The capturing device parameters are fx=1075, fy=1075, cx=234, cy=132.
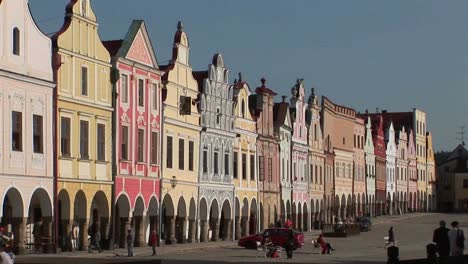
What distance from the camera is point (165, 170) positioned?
63.6 m

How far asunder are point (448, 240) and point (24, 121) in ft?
71.3

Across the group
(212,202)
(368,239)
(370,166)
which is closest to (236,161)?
(212,202)

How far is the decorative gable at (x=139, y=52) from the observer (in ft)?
193

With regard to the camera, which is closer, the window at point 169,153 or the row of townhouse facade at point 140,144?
the row of townhouse facade at point 140,144

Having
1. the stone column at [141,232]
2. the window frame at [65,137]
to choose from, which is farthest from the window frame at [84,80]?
the stone column at [141,232]

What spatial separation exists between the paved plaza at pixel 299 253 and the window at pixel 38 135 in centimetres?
506

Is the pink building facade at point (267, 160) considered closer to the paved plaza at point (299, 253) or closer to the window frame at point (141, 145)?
the paved plaza at point (299, 253)

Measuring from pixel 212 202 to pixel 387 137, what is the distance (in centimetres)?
6340

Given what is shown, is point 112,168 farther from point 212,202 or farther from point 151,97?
point 212,202

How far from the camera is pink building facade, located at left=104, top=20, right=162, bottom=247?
188ft

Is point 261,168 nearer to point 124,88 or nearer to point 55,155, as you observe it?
point 124,88

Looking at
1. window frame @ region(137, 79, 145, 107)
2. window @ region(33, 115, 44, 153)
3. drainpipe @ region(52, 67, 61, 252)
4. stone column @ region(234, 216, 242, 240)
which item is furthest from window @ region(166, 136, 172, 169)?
window @ region(33, 115, 44, 153)

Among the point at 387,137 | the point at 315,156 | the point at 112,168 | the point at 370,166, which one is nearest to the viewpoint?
the point at 112,168

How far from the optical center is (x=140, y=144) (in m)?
60.1
